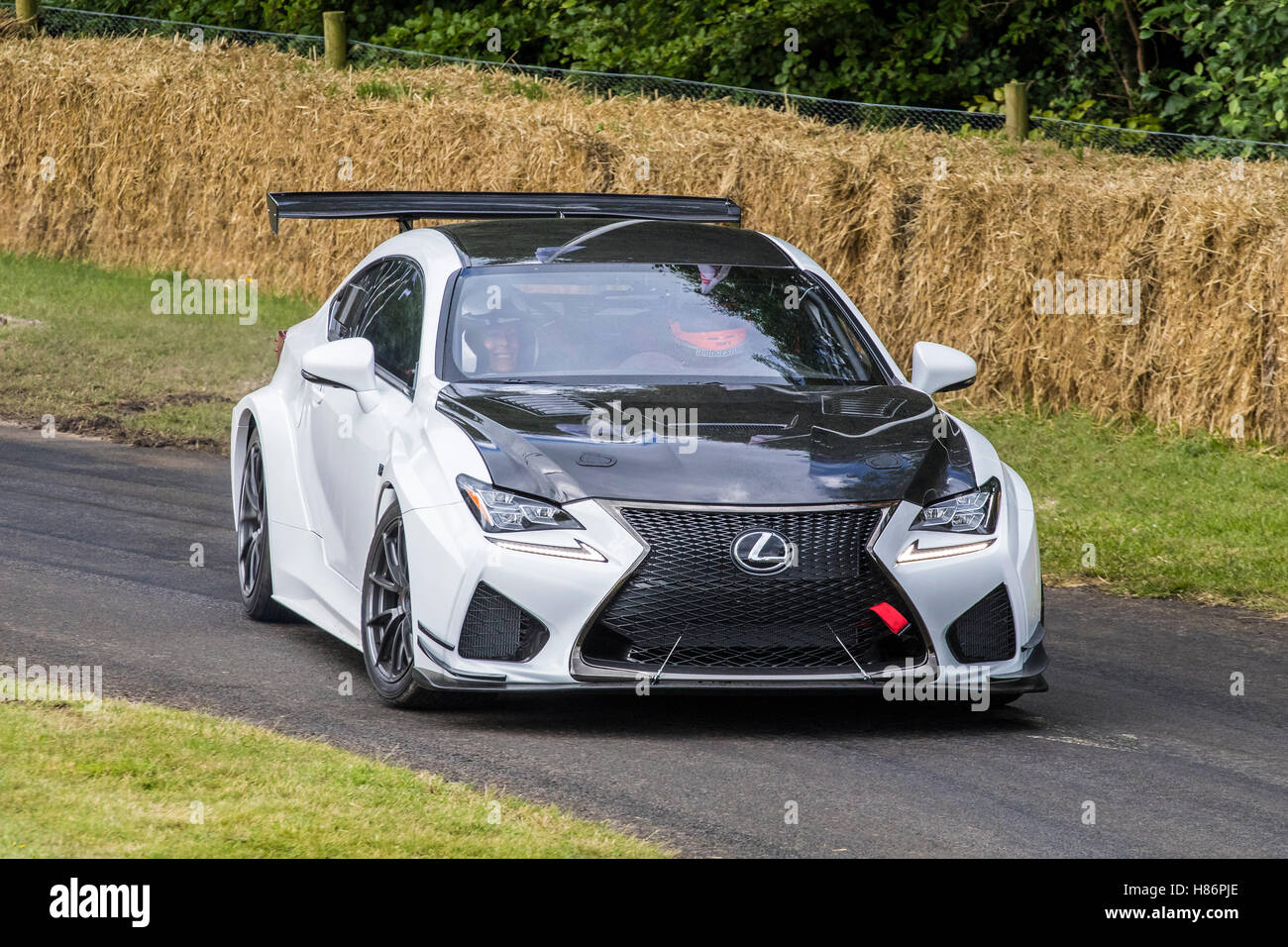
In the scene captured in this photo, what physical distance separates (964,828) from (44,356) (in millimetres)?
12881

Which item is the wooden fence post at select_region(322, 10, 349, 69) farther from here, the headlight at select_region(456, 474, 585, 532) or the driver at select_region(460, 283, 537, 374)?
the headlight at select_region(456, 474, 585, 532)

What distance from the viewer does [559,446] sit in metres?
6.65

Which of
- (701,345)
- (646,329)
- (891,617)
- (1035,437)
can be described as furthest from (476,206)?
(1035,437)

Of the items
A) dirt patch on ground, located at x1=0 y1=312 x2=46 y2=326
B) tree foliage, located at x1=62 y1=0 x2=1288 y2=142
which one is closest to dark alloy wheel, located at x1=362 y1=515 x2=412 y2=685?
dirt patch on ground, located at x1=0 y1=312 x2=46 y2=326

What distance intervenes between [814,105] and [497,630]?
13769 millimetres

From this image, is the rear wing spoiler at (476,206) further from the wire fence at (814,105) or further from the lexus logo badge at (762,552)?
the wire fence at (814,105)

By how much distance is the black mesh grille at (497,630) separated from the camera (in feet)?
21.4

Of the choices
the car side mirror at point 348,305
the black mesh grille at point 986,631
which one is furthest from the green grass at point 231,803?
the car side mirror at point 348,305

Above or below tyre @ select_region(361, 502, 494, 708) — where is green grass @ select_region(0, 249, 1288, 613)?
below

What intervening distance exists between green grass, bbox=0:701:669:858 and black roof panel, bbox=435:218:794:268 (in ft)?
7.97

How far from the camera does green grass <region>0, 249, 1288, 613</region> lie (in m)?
10.4

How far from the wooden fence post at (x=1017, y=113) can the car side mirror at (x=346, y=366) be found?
35.0 feet
